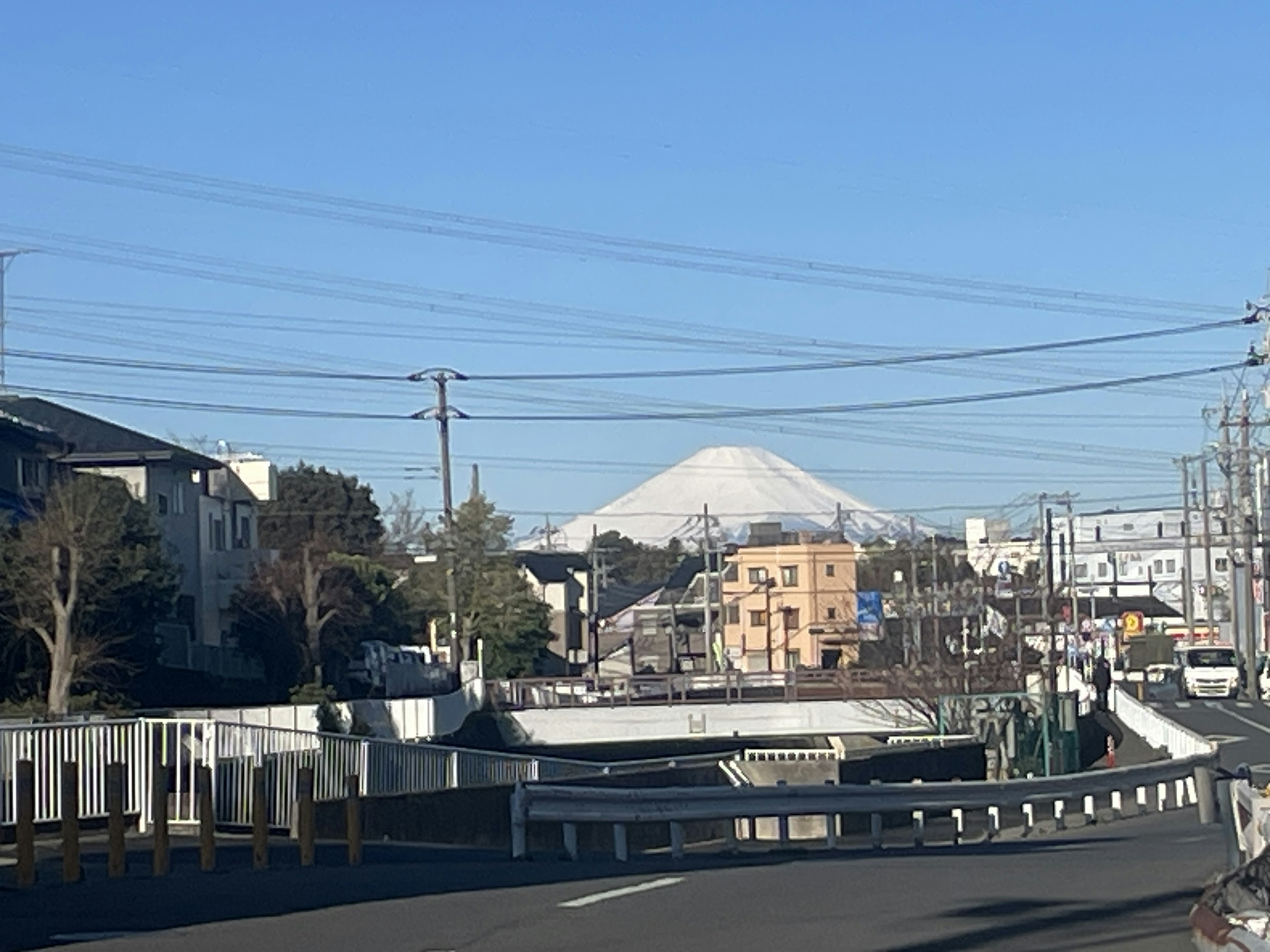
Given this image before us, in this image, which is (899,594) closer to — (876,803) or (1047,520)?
(1047,520)

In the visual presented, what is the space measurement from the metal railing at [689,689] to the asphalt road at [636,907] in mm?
51090

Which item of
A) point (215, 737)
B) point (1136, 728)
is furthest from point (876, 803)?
point (1136, 728)

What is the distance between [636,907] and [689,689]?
67.0 meters

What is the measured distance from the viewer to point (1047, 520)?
7844cm

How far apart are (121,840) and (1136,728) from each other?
4089 cm

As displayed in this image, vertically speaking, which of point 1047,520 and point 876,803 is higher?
point 1047,520

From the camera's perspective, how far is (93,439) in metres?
62.1

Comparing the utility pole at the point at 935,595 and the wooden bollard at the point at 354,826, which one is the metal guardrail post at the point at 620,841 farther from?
the utility pole at the point at 935,595

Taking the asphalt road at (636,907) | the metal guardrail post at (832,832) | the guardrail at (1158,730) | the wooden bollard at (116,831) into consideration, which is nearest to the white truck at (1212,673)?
the guardrail at (1158,730)

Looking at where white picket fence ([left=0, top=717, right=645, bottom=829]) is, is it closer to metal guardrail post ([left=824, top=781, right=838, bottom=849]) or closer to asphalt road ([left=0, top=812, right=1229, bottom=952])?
asphalt road ([left=0, top=812, right=1229, bottom=952])

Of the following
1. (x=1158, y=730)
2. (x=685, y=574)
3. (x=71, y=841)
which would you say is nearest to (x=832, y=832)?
(x=71, y=841)

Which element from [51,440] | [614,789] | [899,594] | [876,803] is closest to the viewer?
[614,789]

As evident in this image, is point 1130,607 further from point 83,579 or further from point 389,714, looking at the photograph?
point 83,579

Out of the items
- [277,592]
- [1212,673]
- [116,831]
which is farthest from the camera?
[1212,673]
